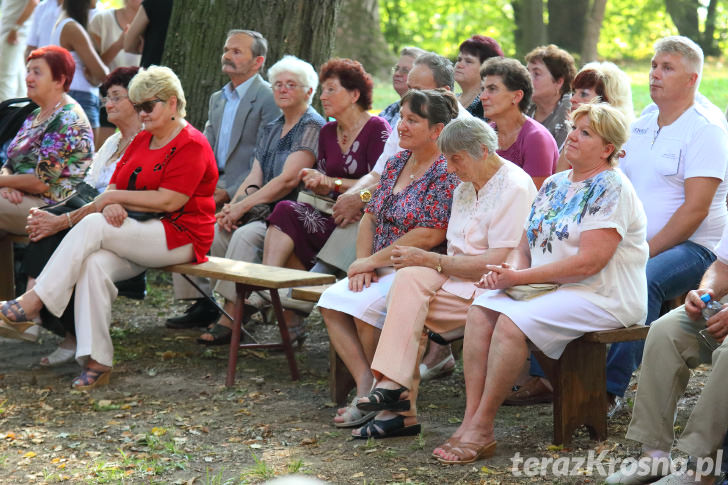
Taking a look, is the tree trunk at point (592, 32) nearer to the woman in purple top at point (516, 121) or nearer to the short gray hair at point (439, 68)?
the short gray hair at point (439, 68)

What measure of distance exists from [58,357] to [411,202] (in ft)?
7.96

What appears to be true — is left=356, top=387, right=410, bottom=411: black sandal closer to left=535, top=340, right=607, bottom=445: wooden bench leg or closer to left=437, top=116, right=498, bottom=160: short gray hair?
left=535, top=340, right=607, bottom=445: wooden bench leg

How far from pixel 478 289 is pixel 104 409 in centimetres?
204

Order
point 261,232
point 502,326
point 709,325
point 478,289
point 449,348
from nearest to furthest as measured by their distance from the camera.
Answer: point 709,325 → point 502,326 → point 478,289 → point 449,348 → point 261,232

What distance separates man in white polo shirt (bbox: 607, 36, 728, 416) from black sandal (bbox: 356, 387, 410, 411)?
963 mm

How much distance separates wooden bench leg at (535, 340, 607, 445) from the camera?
4262 millimetres

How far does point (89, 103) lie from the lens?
330 inches

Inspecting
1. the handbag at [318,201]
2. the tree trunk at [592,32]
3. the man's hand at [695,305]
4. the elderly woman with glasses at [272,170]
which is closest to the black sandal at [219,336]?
the elderly woman with glasses at [272,170]

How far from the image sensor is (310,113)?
21.6 ft

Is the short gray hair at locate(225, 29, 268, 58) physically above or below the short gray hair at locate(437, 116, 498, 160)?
above

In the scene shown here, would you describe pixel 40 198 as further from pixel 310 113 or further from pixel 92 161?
pixel 310 113

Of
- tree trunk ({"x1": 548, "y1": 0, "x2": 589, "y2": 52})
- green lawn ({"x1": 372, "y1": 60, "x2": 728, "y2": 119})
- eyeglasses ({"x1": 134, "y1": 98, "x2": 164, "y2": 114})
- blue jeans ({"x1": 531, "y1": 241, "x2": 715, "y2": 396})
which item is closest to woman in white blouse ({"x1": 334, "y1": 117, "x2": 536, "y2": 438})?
blue jeans ({"x1": 531, "y1": 241, "x2": 715, "y2": 396})

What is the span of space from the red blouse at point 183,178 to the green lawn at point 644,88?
24.2ft

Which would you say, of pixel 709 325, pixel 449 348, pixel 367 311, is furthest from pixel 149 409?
pixel 709 325
